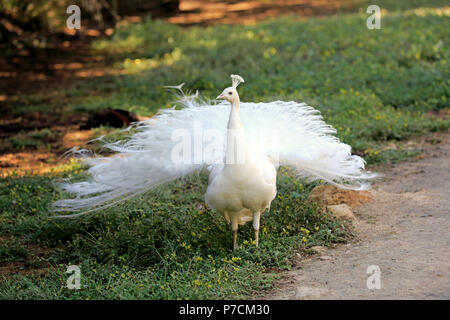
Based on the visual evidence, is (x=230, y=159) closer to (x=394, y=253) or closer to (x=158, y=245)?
(x=158, y=245)

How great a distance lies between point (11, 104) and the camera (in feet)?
34.7

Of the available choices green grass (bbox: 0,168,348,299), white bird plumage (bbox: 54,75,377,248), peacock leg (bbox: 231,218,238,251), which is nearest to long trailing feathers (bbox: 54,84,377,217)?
white bird plumage (bbox: 54,75,377,248)

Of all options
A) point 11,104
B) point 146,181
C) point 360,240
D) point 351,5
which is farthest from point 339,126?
point 351,5

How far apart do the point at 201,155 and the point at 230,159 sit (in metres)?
0.54

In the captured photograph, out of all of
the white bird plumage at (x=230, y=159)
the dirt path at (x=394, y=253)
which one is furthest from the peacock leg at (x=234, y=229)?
the dirt path at (x=394, y=253)

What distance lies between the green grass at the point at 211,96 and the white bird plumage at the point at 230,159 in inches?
13.5

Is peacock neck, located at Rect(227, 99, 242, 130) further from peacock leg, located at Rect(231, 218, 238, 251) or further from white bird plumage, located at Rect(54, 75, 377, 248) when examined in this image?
peacock leg, located at Rect(231, 218, 238, 251)

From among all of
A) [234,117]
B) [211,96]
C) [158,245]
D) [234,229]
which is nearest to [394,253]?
[234,229]

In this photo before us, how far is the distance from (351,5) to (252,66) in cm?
820

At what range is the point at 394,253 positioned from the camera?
4.80m

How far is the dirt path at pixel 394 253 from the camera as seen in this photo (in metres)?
4.19

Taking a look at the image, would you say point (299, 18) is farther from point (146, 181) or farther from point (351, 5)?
point (146, 181)

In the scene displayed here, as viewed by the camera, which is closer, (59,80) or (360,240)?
(360,240)

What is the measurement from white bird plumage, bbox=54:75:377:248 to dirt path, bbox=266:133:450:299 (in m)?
0.55
